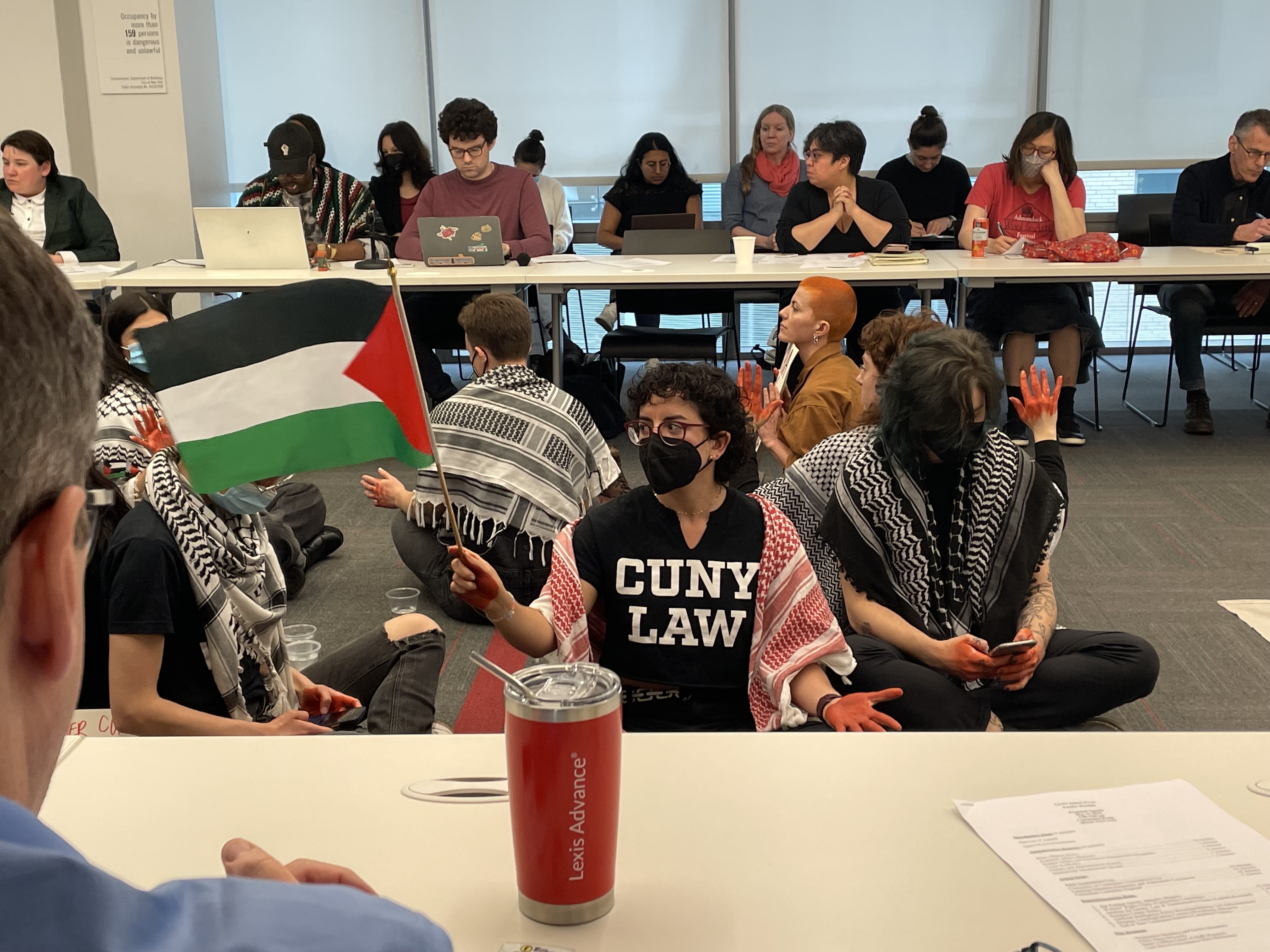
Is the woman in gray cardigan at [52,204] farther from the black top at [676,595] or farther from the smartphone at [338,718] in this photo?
the black top at [676,595]

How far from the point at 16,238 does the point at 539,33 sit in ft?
23.7

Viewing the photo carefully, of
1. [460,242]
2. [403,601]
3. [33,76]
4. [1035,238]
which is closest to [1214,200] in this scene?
[1035,238]

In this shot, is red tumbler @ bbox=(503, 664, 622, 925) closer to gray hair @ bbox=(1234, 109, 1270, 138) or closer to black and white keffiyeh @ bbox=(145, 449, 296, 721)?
black and white keffiyeh @ bbox=(145, 449, 296, 721)

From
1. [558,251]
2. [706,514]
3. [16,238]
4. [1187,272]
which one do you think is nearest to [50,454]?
[16,238]

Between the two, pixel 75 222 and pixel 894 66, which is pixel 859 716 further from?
pixel 894 66

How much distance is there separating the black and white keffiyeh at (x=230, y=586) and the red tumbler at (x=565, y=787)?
1076 mm

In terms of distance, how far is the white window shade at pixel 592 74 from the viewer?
7.18 metres

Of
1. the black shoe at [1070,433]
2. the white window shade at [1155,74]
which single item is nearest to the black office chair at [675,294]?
the black shoe at [1070,433]

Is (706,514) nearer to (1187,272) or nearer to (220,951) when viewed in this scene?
(220,951)

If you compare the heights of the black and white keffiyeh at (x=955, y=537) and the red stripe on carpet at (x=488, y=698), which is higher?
the black and white keffiyeh at (x=955, y=537)

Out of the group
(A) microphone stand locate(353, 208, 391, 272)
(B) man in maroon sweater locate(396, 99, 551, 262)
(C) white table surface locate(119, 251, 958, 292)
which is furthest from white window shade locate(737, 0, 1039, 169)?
(A) microphone stand locate(353, 208, 391, 272)

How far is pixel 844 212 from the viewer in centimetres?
517

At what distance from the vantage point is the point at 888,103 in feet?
23.5

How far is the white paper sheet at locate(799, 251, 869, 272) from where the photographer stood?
4.81 metres
